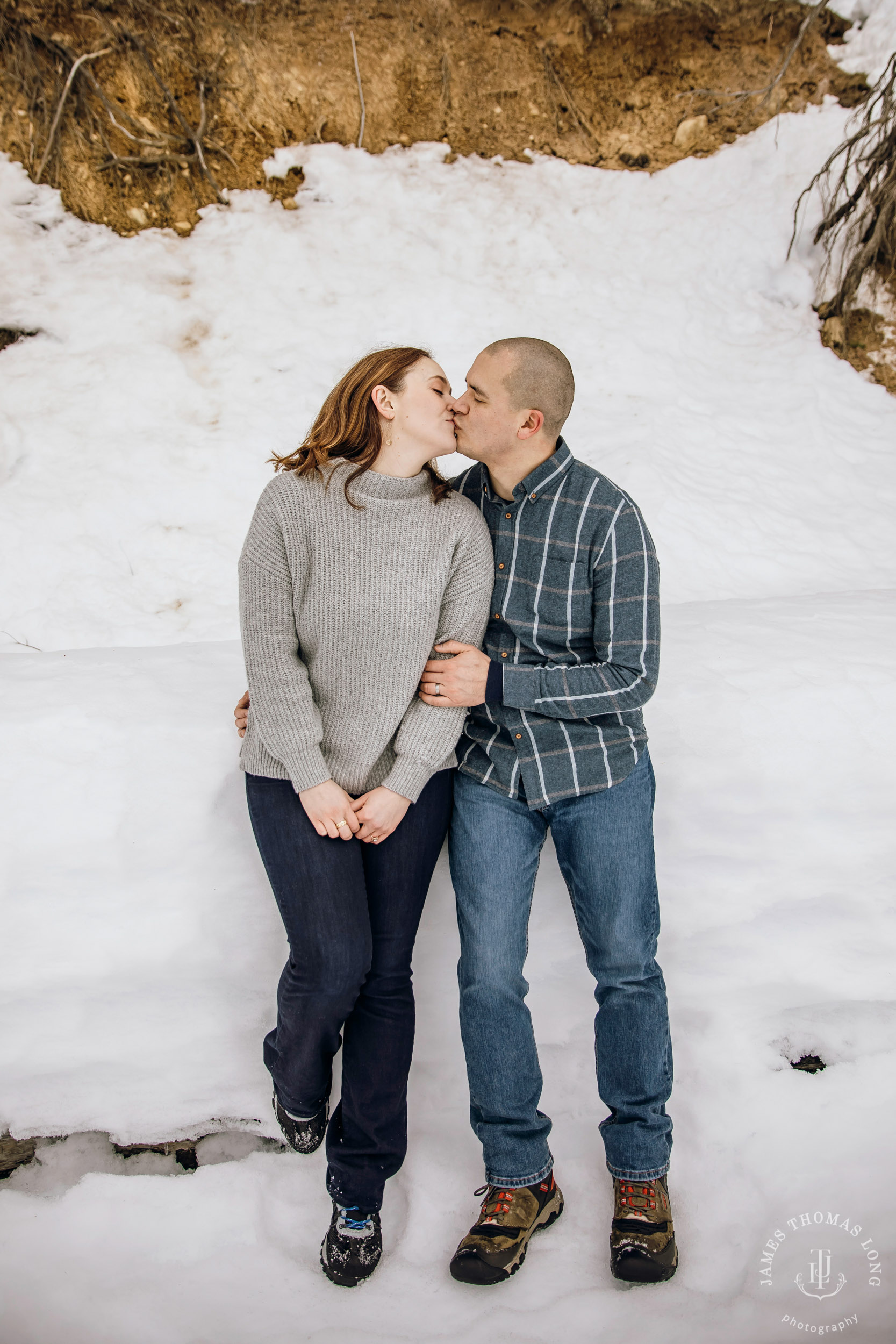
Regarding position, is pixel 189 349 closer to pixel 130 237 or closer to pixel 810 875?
pixel 130 237

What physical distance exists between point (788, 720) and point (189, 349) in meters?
3.20

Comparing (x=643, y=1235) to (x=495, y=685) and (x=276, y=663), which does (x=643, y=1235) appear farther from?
(x=276, y=663)

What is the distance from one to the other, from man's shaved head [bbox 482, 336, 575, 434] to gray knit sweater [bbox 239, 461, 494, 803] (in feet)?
1.08

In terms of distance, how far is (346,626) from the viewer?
153 centimetres

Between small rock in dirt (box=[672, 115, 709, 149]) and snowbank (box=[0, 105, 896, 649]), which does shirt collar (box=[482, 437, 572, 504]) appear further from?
small rock in dirt (box=[672, 115, 709, 149])

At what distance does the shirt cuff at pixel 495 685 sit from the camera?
5.26 feet

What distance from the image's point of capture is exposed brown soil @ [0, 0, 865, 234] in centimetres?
409

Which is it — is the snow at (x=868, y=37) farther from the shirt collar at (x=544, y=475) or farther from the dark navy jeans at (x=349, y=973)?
the dark navy jeans at (x=349, y=973)

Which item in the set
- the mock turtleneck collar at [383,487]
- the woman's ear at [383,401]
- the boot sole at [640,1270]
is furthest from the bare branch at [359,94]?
the boot sole at [640,1270]

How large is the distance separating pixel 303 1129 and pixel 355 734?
2.80 feet

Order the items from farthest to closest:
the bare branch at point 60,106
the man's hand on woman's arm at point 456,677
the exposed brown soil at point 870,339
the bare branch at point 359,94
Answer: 1. the bare branch at point 359,94
2. the exposed brown soil at point 870,339
3. the bare branch at point 60,106
4. the man's hand on woman's arm at point 456,677

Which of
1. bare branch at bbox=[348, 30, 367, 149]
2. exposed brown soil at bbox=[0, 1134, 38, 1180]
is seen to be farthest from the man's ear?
bare branch at bbox=[348, 30, 367, 149]

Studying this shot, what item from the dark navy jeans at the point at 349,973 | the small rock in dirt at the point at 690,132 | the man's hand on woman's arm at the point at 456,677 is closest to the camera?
the dark navy jeans at the point at 349,973

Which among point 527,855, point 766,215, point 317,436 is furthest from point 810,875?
point 766,215
